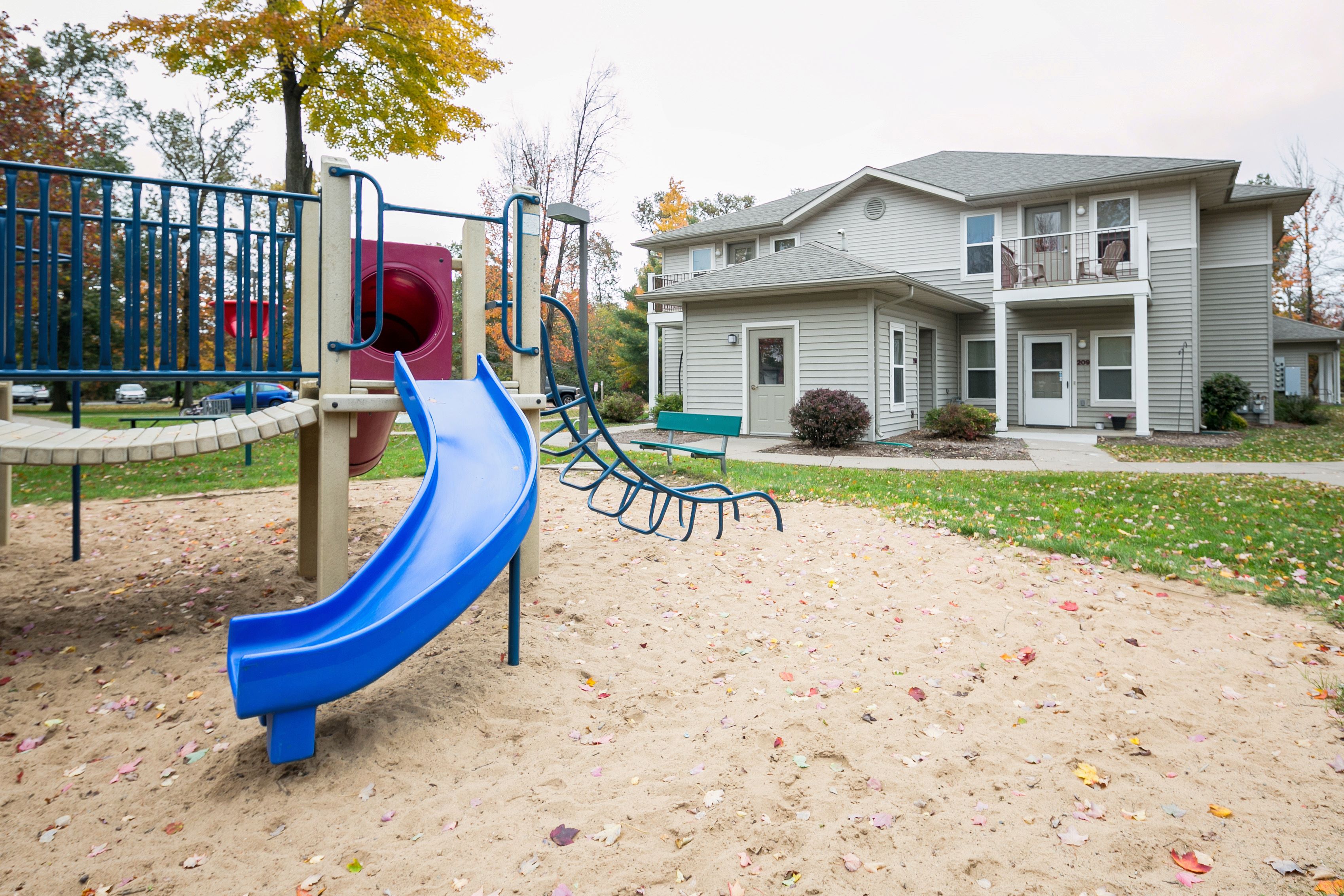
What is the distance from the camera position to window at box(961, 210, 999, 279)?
56.2 ft

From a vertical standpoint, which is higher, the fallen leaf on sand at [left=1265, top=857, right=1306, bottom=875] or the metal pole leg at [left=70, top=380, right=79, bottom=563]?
the metal pole leg at [left=70, top=380, right=79, bottom=563]

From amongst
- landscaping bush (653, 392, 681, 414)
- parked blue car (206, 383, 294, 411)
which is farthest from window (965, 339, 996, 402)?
parked blue car (206, 383, 294, 411)

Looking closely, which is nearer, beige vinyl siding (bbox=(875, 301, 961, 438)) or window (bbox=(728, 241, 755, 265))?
beige vinyl siding (bbox=(875, 301, 961, 438))

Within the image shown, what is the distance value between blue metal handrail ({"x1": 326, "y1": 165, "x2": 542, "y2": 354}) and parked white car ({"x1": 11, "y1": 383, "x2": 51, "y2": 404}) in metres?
41.8

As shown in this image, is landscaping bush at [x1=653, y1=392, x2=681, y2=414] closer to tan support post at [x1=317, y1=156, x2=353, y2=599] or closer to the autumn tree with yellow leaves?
the autumn tree with yellow leaves

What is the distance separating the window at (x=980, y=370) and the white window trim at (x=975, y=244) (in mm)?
1600

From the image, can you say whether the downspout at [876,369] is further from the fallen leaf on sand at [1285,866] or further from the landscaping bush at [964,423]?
the fallen leaf on sand at [1285,866]

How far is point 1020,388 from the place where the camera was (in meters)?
17.3

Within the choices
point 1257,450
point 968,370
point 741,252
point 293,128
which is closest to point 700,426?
point 1257,450

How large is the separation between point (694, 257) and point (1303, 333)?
2593 cm

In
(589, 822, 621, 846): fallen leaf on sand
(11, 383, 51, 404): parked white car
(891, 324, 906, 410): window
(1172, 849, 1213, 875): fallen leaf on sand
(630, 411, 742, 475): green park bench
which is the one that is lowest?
(589, 822, 621, 846): fallen leaf on sand

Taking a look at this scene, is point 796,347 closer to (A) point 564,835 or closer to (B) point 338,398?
(B) point 338,398

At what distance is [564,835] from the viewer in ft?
7.06

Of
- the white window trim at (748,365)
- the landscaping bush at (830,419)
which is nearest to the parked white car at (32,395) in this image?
the white window trim at (748,365)
